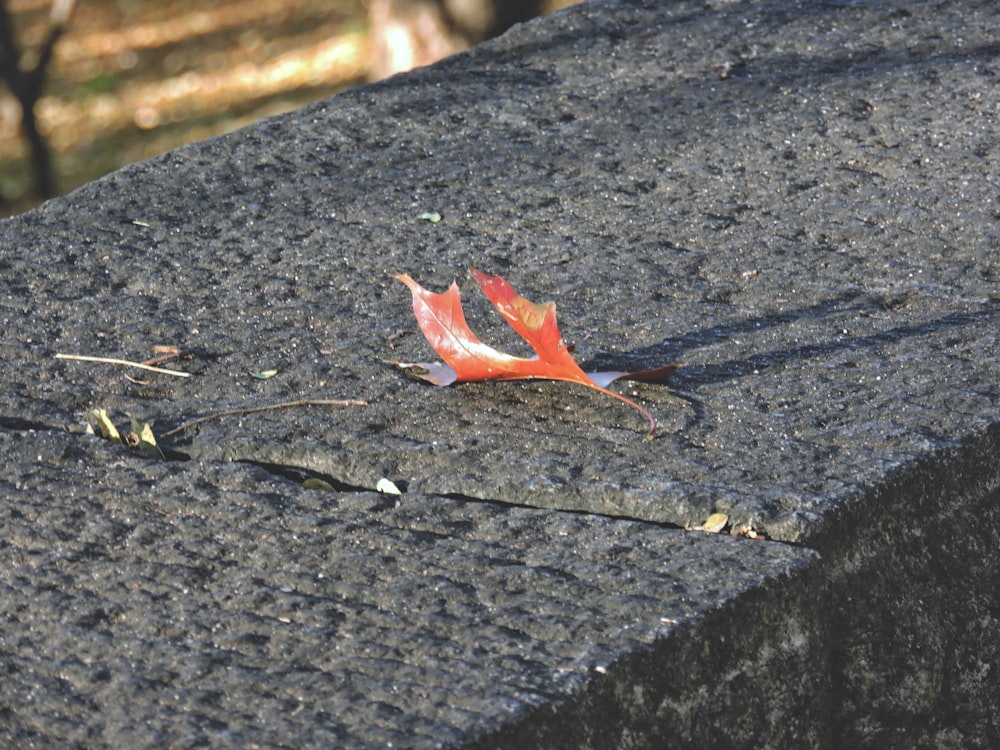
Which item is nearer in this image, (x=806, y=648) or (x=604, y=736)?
(x=604, y=736)

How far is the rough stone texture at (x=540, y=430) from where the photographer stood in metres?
1.10

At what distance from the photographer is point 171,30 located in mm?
11891

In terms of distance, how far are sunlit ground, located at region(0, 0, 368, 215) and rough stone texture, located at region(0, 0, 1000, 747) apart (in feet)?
20.1

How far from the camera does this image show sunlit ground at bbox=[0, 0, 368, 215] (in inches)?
366

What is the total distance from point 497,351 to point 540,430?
0.46 feet

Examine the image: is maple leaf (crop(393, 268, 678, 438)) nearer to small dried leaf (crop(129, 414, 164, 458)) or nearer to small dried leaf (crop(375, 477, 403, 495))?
small dried leaf (crop(375, 477, 403, 495))

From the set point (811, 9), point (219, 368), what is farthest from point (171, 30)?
point (219, 368)

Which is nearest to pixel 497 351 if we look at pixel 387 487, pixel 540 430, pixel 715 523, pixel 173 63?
pixel 540 430

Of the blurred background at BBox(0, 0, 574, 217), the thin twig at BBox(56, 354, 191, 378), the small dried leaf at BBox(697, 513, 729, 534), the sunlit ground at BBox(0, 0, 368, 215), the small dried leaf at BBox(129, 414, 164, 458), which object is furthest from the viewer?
the sunlit ground at BBox(0, 0, 368, 215)

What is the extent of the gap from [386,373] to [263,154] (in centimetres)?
77

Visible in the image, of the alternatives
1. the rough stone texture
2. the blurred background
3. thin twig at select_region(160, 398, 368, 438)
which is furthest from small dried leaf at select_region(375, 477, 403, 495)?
the blurred background

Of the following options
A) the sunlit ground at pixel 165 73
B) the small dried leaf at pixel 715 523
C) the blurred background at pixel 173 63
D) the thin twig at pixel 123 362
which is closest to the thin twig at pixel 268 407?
the thin twig at pixel 123 362

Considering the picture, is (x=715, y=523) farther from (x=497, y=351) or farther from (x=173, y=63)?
(x=173, y=63)

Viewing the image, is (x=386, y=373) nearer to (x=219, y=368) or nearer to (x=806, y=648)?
(x=219, y=368)
